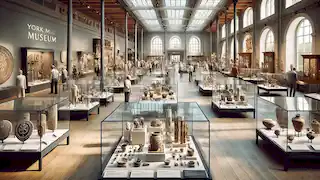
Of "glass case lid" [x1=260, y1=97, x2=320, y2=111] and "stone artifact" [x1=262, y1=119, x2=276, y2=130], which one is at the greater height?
"glass case lid" [x1=260, y1=97, x2=320, y2=111]

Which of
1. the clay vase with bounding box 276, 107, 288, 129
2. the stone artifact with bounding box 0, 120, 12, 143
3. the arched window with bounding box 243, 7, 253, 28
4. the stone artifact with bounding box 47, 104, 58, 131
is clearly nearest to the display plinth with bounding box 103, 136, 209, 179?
the clay vase with bounding box 276, 107, 288, 129

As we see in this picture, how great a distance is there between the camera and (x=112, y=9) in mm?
36875

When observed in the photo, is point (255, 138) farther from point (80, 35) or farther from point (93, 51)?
point (93, 51)

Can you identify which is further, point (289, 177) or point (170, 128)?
point (170, 128)

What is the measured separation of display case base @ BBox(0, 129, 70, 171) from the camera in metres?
7.13

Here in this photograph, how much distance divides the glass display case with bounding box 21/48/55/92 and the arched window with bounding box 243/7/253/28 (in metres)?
23.6

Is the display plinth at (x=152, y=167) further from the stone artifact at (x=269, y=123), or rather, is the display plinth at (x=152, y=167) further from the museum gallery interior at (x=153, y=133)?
the stone artifact at (x=269, y=123)

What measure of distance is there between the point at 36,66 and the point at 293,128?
19.2m

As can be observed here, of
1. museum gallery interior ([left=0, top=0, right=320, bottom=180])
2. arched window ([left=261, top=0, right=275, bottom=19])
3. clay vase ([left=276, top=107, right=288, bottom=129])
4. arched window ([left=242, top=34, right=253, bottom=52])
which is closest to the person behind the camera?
museum gallery interior ([left=0, top=0, right=320, bottom=180])

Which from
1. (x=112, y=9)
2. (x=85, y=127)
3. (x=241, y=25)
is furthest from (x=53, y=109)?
(x=241, y=25)

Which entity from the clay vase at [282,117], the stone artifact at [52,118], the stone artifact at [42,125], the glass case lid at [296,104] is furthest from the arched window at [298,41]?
the stone artifact at [42,125]

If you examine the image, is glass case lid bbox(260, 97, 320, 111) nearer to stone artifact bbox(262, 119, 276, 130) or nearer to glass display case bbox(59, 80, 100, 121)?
stone artifact bbox(262, 119, 276, 130)

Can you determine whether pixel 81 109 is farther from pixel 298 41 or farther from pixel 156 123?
pixel 298 41

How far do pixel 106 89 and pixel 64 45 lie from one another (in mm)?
11981
